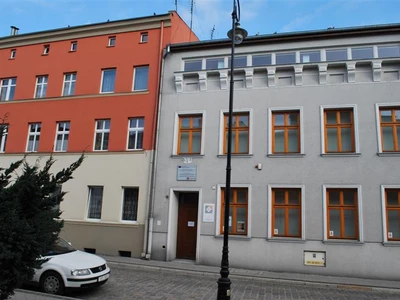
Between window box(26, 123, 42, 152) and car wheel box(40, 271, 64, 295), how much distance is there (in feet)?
36.8

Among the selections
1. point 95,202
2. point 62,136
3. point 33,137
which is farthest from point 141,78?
point 33,137

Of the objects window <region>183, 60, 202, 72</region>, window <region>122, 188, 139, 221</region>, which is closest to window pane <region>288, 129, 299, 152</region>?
window <region>183, 60, 202, 72</region>

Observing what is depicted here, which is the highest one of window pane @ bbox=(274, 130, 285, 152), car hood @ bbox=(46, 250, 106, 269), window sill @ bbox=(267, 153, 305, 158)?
window pane @ bbox=(274, 130, 285, 152)

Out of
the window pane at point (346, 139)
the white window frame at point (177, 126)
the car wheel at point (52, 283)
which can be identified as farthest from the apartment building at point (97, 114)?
the window pane at point (346, 139)

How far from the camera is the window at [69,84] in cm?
1855

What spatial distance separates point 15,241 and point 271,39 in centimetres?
1318

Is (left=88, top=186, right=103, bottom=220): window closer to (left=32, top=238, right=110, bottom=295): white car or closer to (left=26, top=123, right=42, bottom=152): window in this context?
(left=26, top=123, right=42, bottom=152): window

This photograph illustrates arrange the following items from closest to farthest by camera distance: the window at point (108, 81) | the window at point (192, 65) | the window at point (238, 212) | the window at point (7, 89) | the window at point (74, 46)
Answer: the window at point (238, 212) → the window at point (192, 65) → the window at point (108, 81) → the window at point (74, 46) → the window at point (7, 89)

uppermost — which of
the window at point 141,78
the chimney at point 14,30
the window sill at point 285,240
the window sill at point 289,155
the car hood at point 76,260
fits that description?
the chimney at point 14,30

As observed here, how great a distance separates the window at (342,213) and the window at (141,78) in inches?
389

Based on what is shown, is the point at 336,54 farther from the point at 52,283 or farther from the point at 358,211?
the point at 52,283

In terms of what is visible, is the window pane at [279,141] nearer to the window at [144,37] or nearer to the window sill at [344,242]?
the window sill at [344,242]

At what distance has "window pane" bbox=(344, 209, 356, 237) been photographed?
43.3 ft

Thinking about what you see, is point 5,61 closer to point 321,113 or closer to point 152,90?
point 152,90
